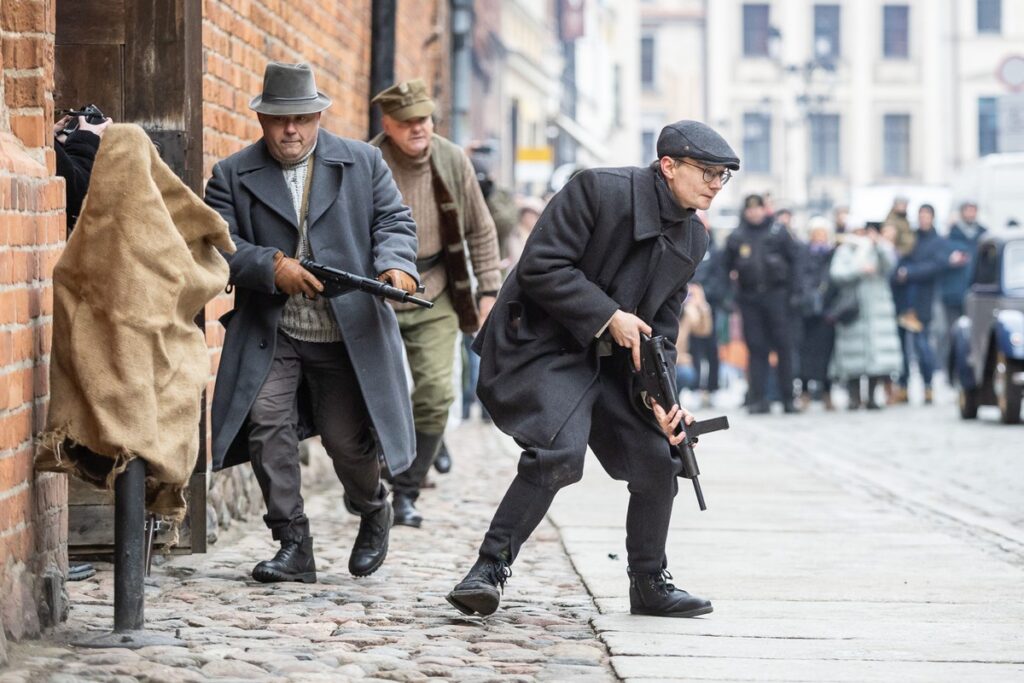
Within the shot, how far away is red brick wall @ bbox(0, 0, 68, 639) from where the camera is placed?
557 centimetres

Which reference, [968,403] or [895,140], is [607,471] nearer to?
[968,403]

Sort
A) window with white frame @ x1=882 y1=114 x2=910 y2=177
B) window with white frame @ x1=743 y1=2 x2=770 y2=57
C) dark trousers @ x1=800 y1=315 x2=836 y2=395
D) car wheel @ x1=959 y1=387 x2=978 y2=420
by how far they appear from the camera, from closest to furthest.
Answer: car wheel @ x1=959 y1=387 x2=978 y2=420
dark trousers @ x1=800 y1=315 x2=836 y2=395
window with white frame @ x1=882 y1=114 x2=910 y2=177
window with white frame @ x1=743 y1=2 x2=770 y2=57

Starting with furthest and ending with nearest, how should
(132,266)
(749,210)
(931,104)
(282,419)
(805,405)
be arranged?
1. (931,104)
2. (805,405)
3. (749,210)
4. (282,419)
5. (132,266)

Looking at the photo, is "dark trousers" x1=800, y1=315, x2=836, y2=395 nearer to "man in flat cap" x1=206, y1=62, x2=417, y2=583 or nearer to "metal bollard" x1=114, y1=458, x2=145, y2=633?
"man in flat cap" x1=206, y1=62, x2=417, y2=583

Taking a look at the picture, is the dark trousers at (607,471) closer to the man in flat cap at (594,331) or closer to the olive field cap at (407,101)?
the man in flat cap at (594,331)

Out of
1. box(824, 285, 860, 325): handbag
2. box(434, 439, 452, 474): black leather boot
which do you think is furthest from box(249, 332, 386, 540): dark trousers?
box(824, 285, 860, 325): handbag

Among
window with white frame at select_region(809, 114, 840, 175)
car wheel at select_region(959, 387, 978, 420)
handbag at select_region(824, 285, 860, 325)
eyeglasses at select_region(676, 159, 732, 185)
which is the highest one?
window with white frame at select_region(809, 114, 840, 175)

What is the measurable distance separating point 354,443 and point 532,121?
36.2 metres

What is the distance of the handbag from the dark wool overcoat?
1337 centimetres

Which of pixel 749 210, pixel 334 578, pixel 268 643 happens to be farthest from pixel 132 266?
pixel 749 210

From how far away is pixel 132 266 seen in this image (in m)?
5.61

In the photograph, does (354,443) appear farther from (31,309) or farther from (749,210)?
(749,210)

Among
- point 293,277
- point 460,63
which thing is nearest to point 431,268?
point 293,277

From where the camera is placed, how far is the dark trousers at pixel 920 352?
2078 centimetres
